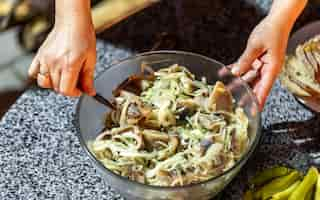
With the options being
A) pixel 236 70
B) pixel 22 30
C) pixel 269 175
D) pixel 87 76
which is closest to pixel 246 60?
pixel 236 70

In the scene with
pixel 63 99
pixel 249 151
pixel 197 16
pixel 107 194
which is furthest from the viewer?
pixel 197 16

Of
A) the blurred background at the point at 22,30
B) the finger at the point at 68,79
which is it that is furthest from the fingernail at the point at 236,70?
the blurred background at the point at 22,30

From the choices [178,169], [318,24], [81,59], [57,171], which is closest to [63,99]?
[57,171]

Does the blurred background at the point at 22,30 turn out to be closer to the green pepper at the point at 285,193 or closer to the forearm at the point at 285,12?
the forearm at the point at 285,12

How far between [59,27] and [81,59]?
0.10 m

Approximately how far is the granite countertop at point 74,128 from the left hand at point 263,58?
132 mm

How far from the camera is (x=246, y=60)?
1327 millimetres

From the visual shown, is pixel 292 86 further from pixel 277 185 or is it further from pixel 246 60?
pixel 277 185

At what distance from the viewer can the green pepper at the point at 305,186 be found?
1240 mm

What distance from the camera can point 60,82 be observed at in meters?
1.18

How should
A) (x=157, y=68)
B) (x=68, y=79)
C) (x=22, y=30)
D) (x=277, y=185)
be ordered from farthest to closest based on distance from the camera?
(x=22, y=30)
(x=157, y=68)
(x=277, y=185)
(x=68, y=79)

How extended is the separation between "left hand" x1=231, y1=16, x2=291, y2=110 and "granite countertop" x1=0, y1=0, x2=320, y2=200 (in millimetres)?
132

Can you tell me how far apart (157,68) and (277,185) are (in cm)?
39

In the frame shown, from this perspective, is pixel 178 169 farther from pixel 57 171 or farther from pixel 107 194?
pixel 57 171
